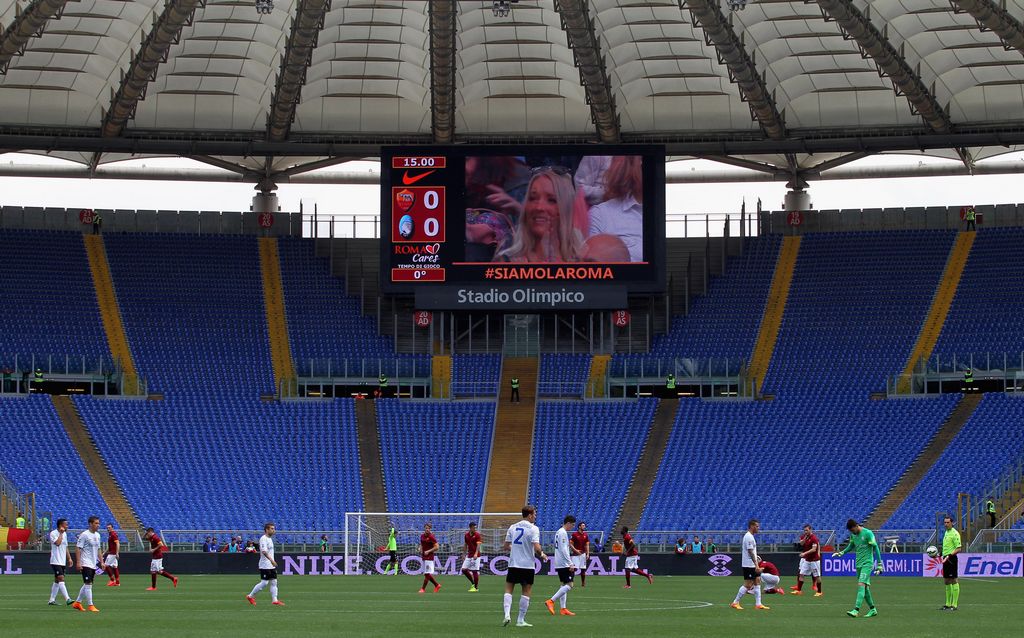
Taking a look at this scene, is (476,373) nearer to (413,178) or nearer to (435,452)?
(435,452)

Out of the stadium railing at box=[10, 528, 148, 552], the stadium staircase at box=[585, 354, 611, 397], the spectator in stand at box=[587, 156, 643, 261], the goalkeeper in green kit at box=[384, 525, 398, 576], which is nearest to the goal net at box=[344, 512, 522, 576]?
the goalkeeper in green kit at box=[384, 525, 398, 576]

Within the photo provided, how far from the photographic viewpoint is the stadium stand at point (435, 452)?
198ft

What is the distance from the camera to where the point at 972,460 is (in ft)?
195

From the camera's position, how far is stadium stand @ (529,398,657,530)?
5944 cm

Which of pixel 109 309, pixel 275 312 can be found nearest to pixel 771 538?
pixel 275 312

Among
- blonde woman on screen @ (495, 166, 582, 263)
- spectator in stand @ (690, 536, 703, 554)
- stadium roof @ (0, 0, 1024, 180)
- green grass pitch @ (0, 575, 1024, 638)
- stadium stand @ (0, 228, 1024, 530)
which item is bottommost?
spectator in stand @ (690, 536, 703, 554)

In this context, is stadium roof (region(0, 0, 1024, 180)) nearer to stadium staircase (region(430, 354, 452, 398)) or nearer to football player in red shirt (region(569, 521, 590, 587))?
stadium staircase (region(430, 354, 452, 398))

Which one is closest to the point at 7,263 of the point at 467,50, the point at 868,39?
the point at 467,50

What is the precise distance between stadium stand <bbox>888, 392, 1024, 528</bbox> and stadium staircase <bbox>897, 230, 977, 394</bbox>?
3803 millimetres

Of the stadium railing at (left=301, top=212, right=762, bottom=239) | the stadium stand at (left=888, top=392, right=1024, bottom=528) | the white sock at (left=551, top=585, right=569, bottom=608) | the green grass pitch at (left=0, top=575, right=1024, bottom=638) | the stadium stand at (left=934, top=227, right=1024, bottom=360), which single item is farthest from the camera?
the stadium railing at (left=301, top=212, right=762, bottom=239)

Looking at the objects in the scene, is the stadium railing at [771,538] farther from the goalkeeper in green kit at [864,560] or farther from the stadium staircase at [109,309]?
the stadium staircase at [109,309]

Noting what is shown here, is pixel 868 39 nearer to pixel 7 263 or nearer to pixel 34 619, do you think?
pixel 34 619

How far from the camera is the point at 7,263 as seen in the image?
7169cm

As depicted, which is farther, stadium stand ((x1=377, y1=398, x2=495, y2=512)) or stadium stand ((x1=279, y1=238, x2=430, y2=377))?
stadium stand ((x1=279, y1=238, x2=430, y2=377))
